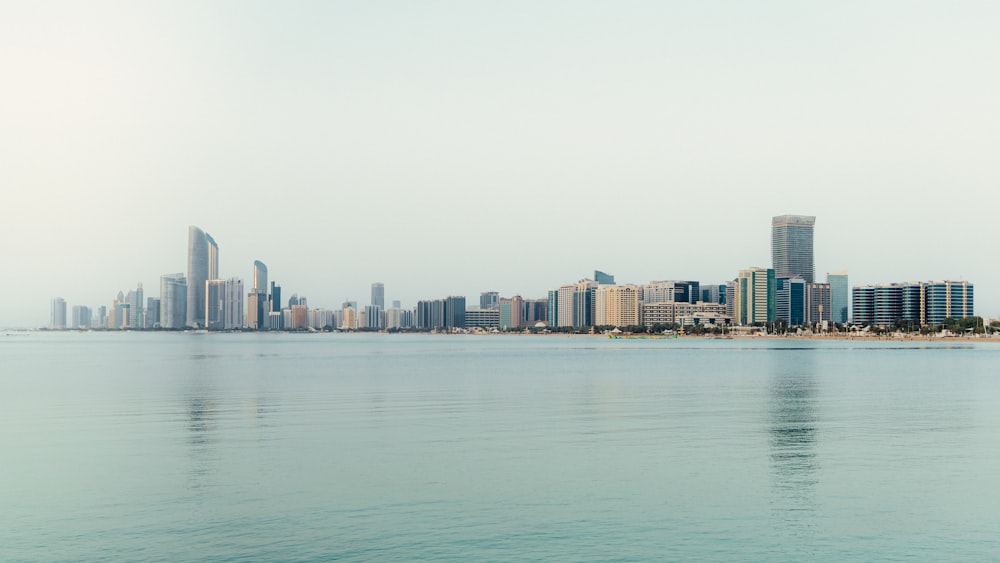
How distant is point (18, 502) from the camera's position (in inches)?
1084

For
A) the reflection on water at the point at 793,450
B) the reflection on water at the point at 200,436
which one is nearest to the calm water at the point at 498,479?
the reflection on water at the point at 793,450

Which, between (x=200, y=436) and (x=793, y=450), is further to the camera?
(x=200, y=436)

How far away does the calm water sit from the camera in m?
22.8

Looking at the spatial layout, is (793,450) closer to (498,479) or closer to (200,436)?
(498,479)

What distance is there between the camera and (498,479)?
30844 millimetres

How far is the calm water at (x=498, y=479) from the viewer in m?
22.8

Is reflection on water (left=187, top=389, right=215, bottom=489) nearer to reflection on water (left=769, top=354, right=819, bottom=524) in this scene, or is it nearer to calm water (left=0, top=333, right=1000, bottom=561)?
calm water (left=0, top=333, right=1000, bottom=561)

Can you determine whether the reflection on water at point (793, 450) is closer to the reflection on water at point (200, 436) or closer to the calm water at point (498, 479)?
the calm water at point (498, 479)

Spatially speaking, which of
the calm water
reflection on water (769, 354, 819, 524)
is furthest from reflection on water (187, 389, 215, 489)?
reflection on water (769, 354, 819, 524)

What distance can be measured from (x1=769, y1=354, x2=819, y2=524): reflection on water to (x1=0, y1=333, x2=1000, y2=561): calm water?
0.18 m

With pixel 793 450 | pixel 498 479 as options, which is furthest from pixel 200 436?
pixel 793 450

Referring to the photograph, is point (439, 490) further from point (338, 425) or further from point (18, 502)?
point (338, 425)

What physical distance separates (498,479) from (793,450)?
14798 mm

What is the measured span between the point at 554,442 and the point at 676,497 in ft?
40.4
